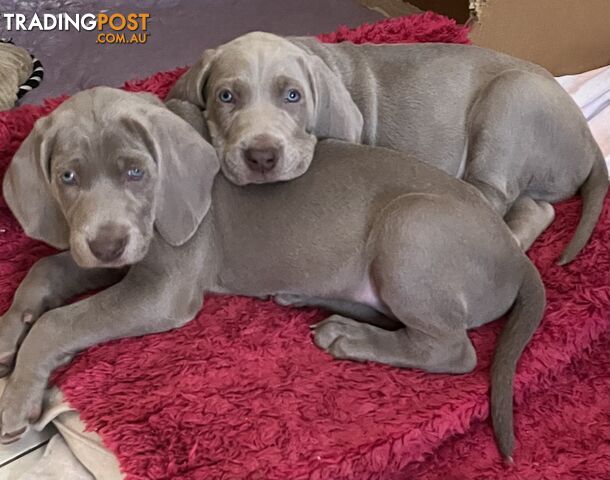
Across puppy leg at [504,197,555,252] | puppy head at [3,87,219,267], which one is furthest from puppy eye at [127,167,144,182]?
puppy leg at [504,197,555,252]

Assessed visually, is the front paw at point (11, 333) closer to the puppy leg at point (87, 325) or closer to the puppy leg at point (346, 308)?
the puppy leg at point (87, 325)

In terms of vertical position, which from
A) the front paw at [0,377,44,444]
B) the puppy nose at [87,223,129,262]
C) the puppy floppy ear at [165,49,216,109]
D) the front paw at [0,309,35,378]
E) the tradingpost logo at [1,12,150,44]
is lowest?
the front paw at [0,377,44,444]

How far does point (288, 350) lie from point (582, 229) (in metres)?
1.13

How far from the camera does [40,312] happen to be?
2.54m

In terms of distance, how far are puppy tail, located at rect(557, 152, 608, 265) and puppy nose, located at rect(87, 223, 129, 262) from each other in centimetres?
148

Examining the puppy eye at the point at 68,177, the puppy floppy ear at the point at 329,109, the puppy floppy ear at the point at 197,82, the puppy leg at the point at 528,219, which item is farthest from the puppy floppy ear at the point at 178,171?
the puppy leg at the point at 528,219

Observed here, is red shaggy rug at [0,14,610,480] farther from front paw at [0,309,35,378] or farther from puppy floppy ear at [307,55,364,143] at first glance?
puppy floppy ear at [307,55,364,143]

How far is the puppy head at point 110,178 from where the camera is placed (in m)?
2.23

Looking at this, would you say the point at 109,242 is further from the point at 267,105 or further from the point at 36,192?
the point at 267,105

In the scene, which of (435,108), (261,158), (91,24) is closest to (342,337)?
(261,158)

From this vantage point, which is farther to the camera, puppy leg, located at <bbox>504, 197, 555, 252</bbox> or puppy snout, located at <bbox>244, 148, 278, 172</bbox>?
puppy leg, located at <bbox>504, 197, 555, 252</bbox>

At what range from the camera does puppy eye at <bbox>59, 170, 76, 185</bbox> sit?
2.25 m

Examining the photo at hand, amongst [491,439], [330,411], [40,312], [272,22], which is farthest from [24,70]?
[491,439]

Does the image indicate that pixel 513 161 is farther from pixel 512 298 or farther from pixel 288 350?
pixel 288 350
